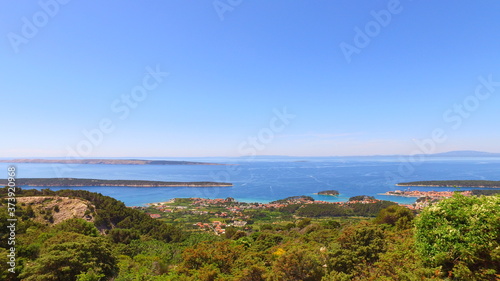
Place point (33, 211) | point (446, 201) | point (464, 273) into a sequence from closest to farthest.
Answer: point (464, 273), point (446, 201), point (33, 211)

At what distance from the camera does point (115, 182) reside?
10162cm

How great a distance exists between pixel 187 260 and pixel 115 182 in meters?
108

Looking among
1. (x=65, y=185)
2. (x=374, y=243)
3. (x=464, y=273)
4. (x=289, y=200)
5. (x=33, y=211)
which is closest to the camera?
(x=464, y=273)

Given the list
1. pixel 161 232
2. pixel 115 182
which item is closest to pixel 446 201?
pixel 161 232

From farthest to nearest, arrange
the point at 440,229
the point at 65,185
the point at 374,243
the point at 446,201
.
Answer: the point at 65,185 → the point at 374,243 → the point at 446,201 → the point at 440,229

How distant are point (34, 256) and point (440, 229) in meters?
17.1

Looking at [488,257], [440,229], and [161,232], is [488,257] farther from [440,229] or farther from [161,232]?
[161,232]

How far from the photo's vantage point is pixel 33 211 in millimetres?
24719

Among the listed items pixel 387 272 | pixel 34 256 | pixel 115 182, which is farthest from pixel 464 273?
pixel 115 182

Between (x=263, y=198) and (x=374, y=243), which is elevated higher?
(x=374, y=243)

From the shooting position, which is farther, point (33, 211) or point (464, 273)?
point (33, 211)

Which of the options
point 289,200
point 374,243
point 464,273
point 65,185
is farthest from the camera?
point 65,185

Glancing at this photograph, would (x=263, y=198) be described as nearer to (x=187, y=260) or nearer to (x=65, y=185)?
(x=187, y=260)

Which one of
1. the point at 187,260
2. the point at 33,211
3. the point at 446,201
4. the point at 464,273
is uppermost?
the point at 446,201
